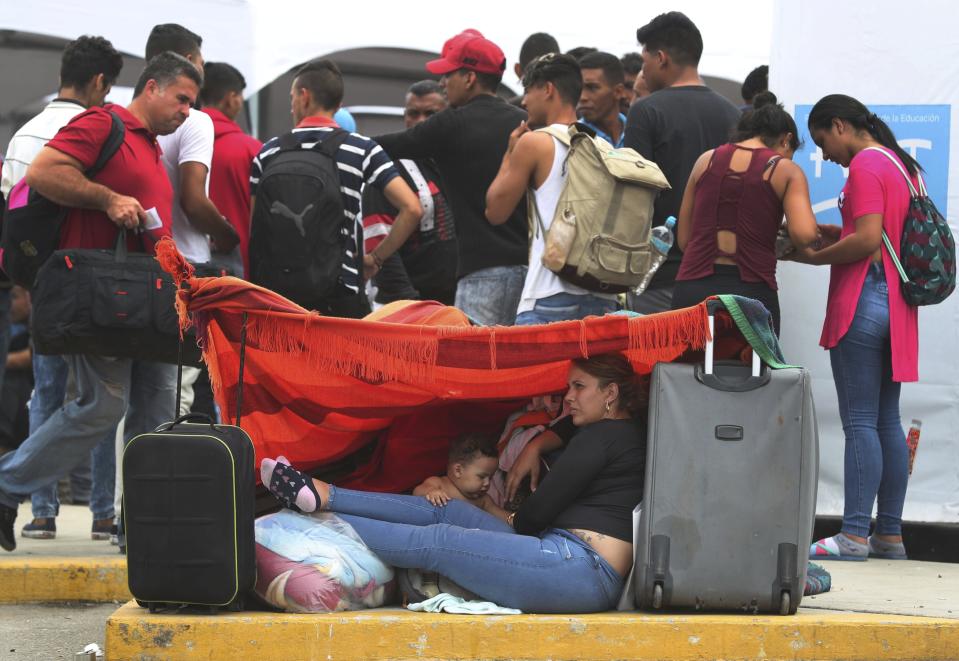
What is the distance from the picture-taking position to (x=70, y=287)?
16.8ft

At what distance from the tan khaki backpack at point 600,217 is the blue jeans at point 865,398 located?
943 mm

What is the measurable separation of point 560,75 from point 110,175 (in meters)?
1.86

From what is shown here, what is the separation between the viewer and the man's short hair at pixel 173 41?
625 cm

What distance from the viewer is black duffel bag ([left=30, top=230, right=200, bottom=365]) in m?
5.13

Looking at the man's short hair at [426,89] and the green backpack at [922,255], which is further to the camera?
the man's short hair at [426,89]

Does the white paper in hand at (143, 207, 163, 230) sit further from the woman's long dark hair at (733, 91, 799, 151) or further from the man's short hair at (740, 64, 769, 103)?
the man's short hair at (740, 64, 769, 103)

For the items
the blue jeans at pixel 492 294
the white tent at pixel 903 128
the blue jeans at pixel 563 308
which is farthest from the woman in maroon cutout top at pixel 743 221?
the white tent at pixel 903 128

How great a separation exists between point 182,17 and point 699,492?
19.4 ft

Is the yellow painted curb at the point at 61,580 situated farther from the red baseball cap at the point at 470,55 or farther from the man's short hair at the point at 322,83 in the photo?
the red baseball cap at the point at 470,55

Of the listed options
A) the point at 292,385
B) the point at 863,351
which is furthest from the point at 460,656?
the point at 863,351

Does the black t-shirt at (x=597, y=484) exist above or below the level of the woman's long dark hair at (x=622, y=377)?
below

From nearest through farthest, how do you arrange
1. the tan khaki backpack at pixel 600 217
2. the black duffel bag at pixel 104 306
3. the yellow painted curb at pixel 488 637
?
the yellow painted curb at pixel 488 637 < the black duffel bag at pixel 104 306 < the tan khaki backpack at pixel 600 217

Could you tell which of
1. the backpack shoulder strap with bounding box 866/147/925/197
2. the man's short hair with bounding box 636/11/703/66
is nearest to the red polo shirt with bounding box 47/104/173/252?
the man's short hair with bounding box 636/11/703/66

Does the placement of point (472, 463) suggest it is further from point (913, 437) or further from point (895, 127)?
point (895, 127)
